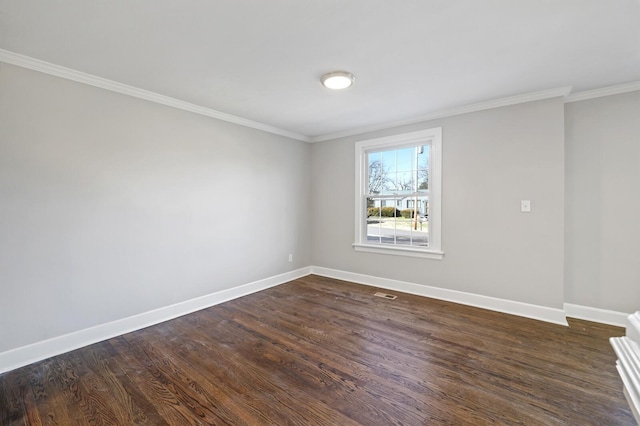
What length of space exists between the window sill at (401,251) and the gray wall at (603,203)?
4.55ft

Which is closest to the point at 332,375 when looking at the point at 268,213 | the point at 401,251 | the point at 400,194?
the point at 401,251

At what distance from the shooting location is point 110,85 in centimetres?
268

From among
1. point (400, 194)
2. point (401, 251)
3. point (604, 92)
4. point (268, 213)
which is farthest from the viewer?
point (268, 213)

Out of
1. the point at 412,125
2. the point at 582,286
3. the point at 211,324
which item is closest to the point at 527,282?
the point at 582,286

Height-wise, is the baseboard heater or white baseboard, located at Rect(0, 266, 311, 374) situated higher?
the baseboard heater

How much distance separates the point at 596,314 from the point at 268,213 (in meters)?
4.13

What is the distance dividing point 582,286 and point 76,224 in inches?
204

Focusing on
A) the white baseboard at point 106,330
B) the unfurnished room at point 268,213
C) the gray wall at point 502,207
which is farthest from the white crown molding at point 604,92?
the white baseboard at point 106,330

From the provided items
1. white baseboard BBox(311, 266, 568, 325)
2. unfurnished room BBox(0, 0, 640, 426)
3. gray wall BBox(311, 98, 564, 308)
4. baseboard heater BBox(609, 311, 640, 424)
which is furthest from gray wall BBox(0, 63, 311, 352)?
baseboard heater BBox(609, 311, 640, 424)

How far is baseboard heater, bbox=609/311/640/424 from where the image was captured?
A: 87cm

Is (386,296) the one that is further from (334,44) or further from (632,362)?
(334,44)

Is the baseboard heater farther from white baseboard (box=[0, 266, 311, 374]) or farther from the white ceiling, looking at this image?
white baseboard (box=[0, 266, 311, 374])

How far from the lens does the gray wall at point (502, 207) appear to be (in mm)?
2996

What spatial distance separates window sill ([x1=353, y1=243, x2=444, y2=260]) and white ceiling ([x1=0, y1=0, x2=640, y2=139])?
1963 mm
